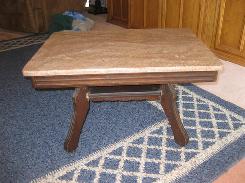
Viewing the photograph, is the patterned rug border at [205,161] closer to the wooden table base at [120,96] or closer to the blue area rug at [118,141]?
the blue area rug at [118,141]

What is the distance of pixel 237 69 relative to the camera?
298cm

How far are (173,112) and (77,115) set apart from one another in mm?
613

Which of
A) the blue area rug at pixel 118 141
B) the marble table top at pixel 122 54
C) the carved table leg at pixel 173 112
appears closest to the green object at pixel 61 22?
the blue area rug at pixel 118 141

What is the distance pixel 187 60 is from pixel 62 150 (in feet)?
3.31

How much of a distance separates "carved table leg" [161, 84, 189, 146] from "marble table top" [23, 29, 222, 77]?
9.4 inches

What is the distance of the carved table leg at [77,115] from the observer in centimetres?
166

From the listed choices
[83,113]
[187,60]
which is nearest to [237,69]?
[187,60]

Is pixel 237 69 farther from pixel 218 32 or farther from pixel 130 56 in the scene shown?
pixel 130 56

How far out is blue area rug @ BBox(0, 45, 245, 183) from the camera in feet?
5.36

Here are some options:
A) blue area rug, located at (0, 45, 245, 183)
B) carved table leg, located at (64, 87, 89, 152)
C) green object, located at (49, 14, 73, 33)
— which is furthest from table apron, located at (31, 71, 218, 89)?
green object, located at (49, 14, 73, 33)

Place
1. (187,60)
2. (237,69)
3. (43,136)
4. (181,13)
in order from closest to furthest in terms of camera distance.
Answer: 1. (187,60)
2. (43,136)
3. (237,69)
4. (181,13)

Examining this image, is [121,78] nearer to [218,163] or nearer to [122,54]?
[122,54]

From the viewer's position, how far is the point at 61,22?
4133mm

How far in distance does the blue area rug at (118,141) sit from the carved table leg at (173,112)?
0.06 m
